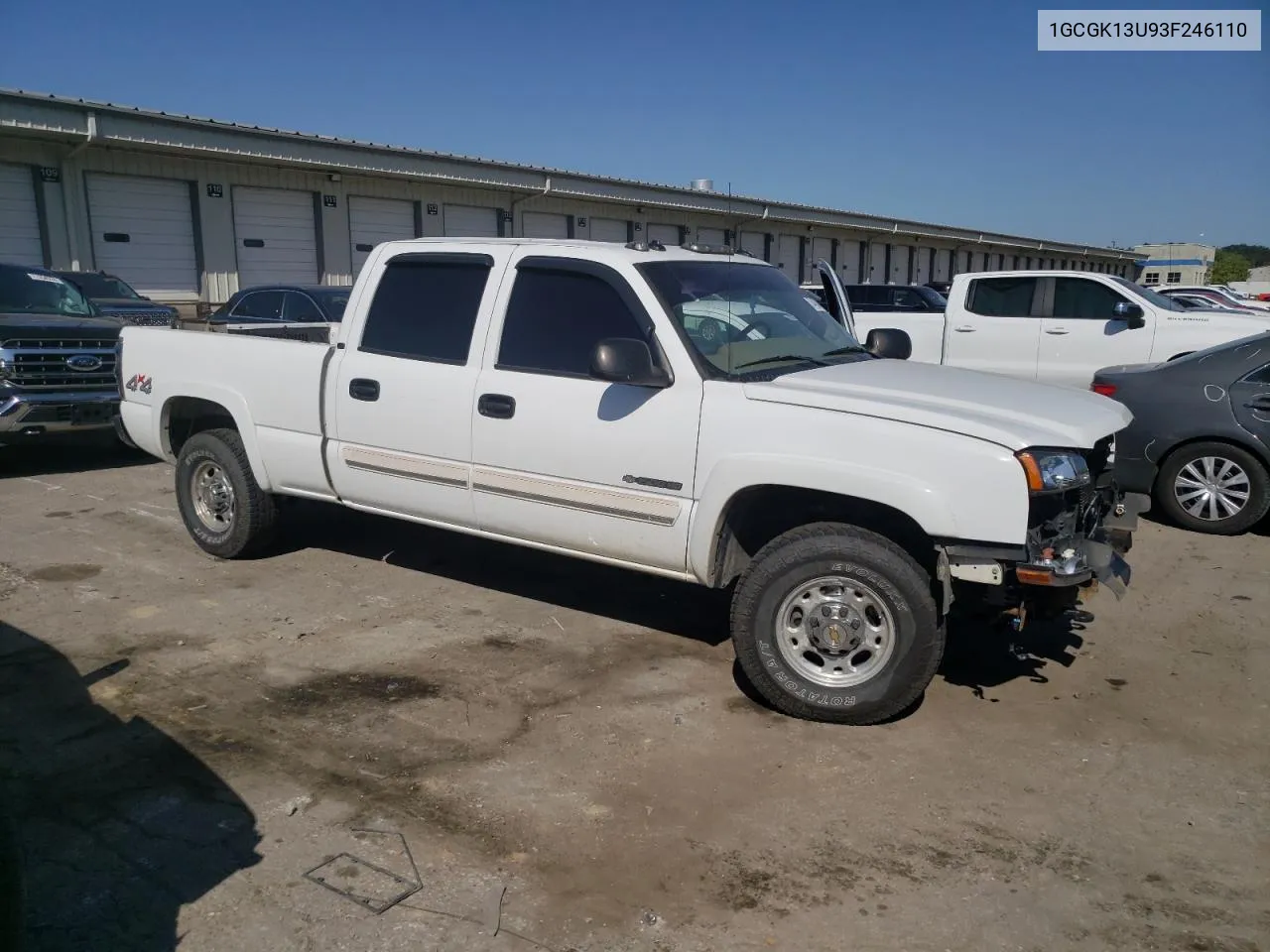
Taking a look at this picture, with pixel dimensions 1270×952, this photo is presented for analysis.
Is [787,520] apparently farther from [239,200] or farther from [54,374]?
[239,200]

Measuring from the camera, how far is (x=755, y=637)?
14.5 ft

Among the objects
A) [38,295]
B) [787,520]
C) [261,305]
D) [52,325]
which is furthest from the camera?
[261,305]

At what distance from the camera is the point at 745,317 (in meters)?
5.12

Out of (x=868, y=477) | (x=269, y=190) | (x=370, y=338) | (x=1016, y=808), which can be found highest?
(x=269, y=190)

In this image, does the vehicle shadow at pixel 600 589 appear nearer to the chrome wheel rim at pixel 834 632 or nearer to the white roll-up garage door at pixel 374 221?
the chrome wheel rim at pixel 834 632

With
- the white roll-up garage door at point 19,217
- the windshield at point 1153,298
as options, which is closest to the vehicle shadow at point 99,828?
the windshield at point 1153,298

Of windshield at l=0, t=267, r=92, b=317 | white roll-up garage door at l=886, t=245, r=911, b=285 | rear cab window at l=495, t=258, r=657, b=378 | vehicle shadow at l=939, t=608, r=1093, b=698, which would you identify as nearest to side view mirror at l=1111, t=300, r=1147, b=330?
vehicle shadow at l=939, t=608, r=1093, b=698

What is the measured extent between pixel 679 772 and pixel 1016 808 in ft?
4.09

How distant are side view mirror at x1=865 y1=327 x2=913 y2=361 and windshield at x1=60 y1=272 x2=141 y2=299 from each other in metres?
12.8

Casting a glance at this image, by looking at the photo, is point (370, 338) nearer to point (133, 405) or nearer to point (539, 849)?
point (133, 405)

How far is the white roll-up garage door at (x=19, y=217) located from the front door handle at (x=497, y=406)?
638 inches

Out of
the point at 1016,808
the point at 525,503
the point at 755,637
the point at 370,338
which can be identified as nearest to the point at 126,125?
the point at 370,338

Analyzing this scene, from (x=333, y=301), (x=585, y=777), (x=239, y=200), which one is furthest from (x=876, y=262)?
(x=585, y=777)

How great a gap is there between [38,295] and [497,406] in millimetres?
8215
